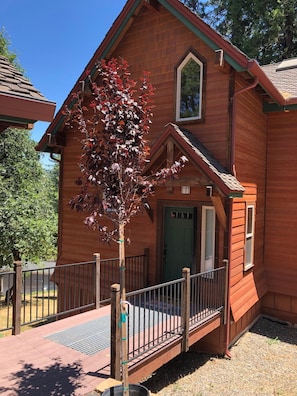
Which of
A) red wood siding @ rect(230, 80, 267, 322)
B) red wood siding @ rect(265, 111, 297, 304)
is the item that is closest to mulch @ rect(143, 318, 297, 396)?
red wood siding @ rect(230, 80, 267, 322)

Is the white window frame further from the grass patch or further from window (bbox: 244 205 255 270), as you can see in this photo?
the grass patch

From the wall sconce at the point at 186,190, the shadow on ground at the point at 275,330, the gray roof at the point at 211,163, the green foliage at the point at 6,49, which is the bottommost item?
the shadow on ground at the point at 275,330

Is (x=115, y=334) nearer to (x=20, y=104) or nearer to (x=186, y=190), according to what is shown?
(x=20, y=104)

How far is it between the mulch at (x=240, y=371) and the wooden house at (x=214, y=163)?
0.44 metres

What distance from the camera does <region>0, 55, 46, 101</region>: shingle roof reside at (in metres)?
3.21

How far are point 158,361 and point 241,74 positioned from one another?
6.20 m

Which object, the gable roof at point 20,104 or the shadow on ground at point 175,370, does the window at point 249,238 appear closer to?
the shadow on ground at point 175,370

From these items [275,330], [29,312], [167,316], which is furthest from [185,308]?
[29,312]

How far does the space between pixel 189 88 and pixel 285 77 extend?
428 cm

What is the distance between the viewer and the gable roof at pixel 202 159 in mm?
6910

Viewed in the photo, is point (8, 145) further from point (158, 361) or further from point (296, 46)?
point (296, 46)

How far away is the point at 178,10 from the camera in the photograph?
8.26 metres

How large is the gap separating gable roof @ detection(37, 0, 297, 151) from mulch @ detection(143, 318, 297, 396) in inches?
239

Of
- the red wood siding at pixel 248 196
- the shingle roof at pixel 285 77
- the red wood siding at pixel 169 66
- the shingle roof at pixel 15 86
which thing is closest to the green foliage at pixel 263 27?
the shingle roof at pixel 285 77
